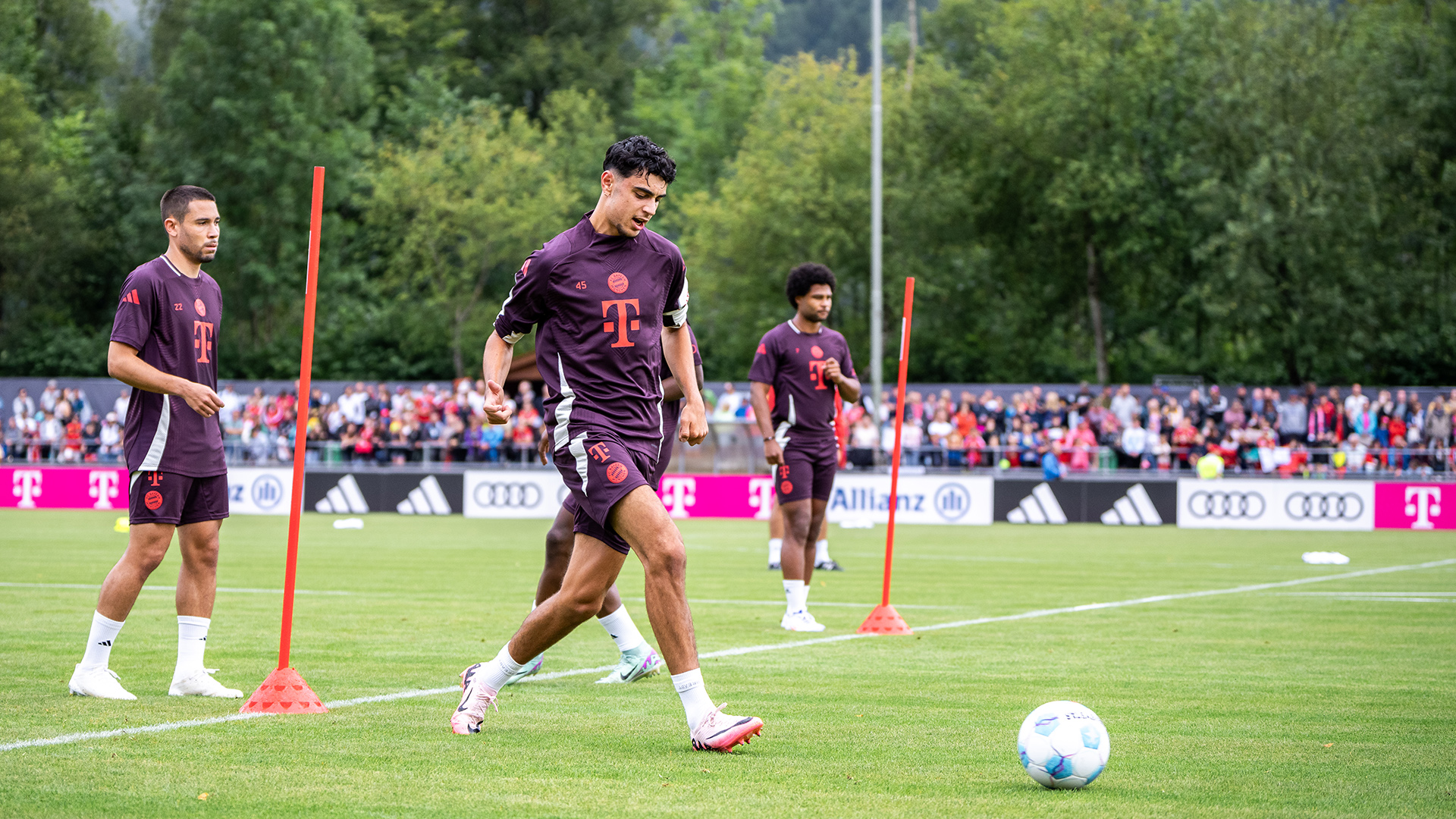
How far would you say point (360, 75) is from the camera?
6325 cm

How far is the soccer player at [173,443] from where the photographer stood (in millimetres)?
7336

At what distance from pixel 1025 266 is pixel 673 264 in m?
52.3

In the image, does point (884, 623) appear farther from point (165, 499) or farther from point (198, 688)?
point (165, 499)

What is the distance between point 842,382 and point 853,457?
61.8 feet

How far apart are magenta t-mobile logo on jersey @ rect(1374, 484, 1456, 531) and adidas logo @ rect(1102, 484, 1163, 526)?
373 cm

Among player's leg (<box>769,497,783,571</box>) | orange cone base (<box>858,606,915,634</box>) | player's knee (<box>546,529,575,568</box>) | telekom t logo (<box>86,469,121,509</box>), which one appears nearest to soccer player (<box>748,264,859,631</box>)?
orange cone base (<box>858,606,915,634</box>)

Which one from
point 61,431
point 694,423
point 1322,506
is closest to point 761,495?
point 1322,506

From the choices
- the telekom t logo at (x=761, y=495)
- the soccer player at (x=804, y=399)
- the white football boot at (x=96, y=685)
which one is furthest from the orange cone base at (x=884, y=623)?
the telekom t logo at (x=761, y=495)

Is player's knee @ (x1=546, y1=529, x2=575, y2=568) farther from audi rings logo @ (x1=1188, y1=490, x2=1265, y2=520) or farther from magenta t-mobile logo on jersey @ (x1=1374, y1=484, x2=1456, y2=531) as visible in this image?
magenta t-mobile logo on jersey @ (x1=1374, y1=484, x2=1456, y2=531)

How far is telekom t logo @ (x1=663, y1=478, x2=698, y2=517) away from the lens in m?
30.0

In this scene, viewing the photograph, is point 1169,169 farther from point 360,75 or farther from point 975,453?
point 360,75

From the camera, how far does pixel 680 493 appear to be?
99.1 feet

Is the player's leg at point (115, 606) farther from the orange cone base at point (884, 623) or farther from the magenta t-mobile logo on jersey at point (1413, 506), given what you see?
the magenta t-mobile logo on jersey at point (1413, 506)

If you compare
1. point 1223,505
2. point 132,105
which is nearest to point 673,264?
point 1223,505
